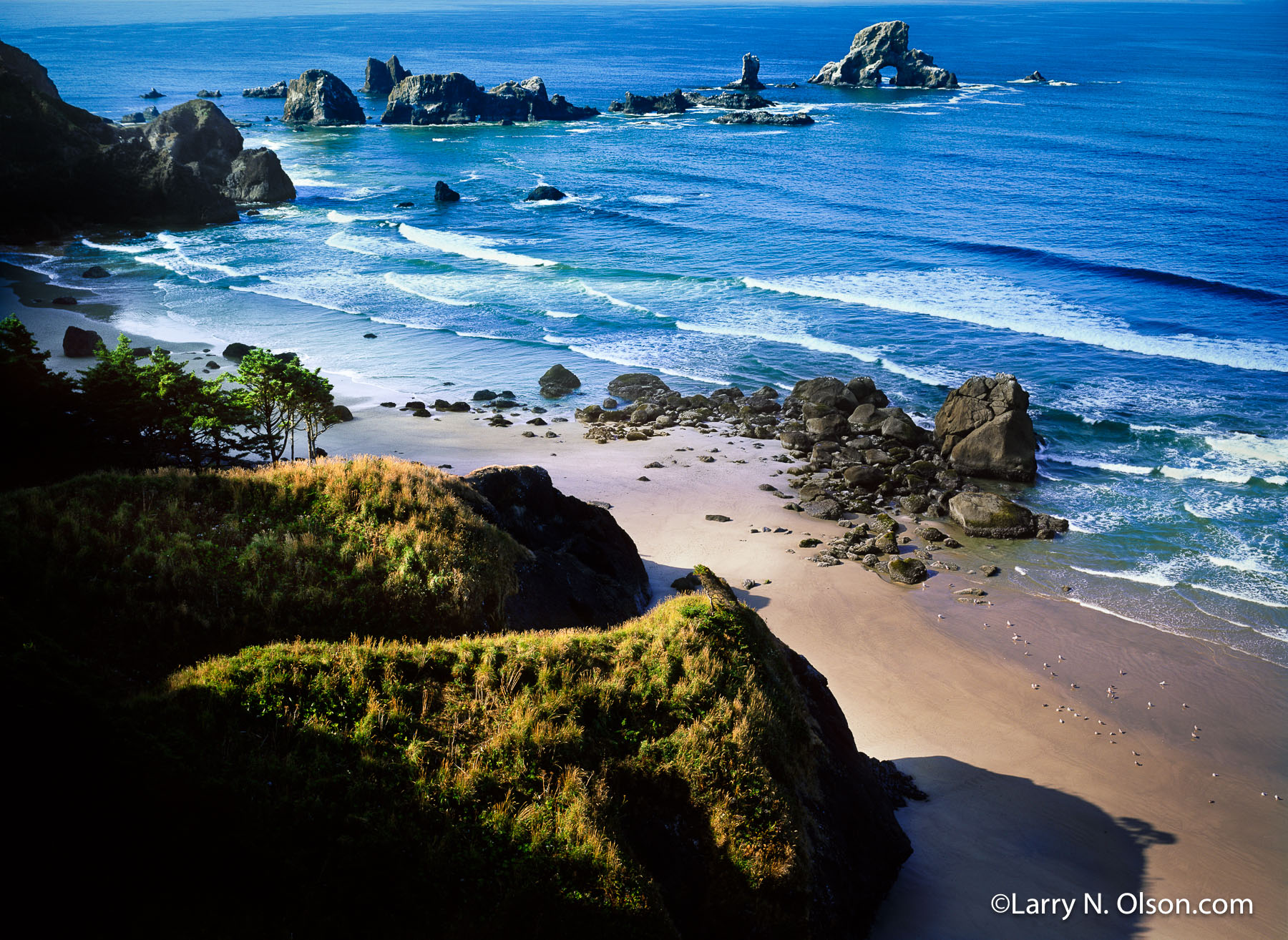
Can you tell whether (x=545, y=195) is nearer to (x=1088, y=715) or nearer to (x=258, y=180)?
(x=258, y=180)

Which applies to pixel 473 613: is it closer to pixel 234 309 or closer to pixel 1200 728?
pixel 1200 728

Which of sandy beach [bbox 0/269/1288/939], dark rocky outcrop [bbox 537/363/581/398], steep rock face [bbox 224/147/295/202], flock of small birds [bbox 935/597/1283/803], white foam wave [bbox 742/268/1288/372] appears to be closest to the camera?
sandy beach [bbox 0/269/1288/939]

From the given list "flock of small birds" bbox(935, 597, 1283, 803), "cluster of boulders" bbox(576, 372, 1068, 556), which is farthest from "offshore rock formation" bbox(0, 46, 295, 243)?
"flock of small birds" bbox(935, 597, 1283, 803)

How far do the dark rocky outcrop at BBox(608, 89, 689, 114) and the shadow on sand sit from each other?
404ft

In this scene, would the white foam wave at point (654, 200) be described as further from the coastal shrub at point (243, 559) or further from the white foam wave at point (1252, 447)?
the coastal shrub at point (243, 559)

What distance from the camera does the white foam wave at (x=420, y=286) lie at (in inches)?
2082

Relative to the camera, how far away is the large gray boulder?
3095 cm

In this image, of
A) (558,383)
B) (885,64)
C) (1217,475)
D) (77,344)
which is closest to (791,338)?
(558,383)

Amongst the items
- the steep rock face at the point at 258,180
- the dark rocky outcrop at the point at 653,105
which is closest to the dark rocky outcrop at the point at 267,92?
the dark rocky outcrop at the point at 653,105

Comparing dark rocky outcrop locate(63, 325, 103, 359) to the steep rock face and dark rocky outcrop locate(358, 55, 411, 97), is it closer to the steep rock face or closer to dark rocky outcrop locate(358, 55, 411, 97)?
the steep rock face

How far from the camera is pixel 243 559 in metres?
13.9

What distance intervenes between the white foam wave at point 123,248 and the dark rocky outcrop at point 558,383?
3808 centimetres

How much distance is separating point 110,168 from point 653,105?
80.7m

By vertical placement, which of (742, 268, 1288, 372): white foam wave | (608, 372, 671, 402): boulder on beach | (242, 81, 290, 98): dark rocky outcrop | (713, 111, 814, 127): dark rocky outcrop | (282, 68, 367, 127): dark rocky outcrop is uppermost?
(242, 81, 290, 98): dark rocky outcrop
